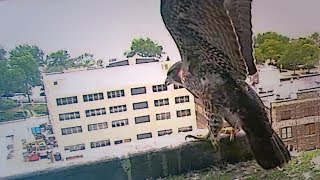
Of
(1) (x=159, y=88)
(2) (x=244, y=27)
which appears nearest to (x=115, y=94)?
(1) (x=159, y=88)

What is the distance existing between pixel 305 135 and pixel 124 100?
621 mm

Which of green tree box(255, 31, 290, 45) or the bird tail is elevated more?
green tree box(255, 31, 290, 45)

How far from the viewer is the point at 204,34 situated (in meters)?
1.68

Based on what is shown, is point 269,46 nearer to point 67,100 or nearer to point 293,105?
point 293,105

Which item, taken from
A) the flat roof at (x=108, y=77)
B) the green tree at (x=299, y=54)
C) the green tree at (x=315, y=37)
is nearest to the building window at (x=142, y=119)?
the flat roof at (x=108, y=77)

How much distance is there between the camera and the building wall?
180 cm

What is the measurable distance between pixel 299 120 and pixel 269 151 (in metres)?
0.17

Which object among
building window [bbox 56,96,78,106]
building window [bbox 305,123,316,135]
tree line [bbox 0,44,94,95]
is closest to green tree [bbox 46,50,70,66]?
tree line [bbox 0,44,94,95]

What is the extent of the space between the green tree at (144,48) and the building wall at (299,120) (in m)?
0.42

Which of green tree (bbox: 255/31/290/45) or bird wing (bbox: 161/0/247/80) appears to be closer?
bird wing (bbox: 161/0/247/80)

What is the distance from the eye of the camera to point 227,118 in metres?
1.72

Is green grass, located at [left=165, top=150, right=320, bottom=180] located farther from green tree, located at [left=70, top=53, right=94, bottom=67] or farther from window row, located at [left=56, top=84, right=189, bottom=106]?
green tree, located at [left=70, top=53, right=94, bottom=67]

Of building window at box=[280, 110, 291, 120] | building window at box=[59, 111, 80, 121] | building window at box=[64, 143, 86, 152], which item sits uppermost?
building window at box=[59, 111, 80, 121]

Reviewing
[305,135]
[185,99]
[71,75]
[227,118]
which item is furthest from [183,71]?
[305,135]
